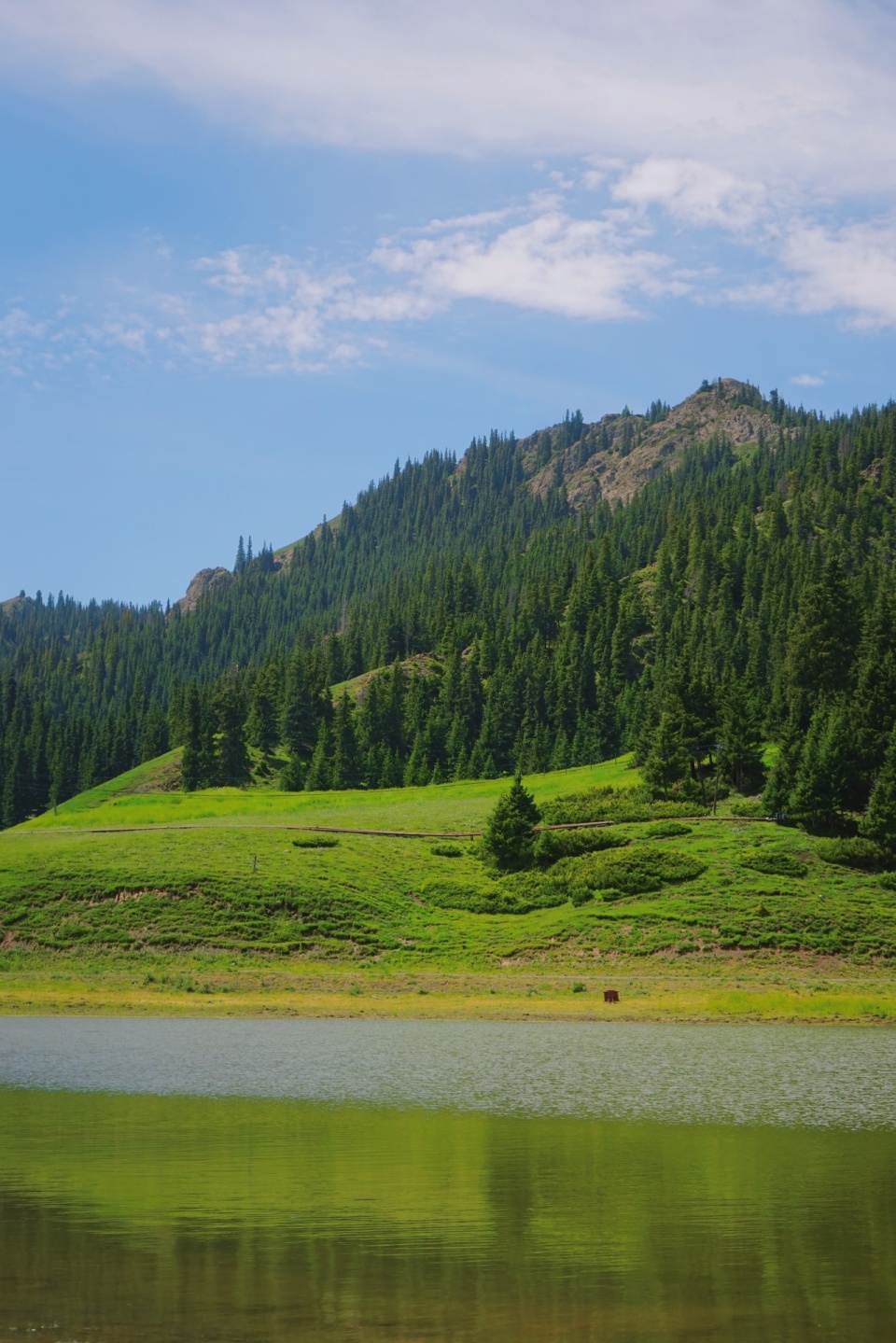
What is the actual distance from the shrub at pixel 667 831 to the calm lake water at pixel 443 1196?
4325 centimetres

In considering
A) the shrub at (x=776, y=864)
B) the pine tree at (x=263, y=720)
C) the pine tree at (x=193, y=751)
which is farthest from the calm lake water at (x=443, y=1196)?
the pine tree at (x=263, y=720)

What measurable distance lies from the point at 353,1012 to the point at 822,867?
35.3m

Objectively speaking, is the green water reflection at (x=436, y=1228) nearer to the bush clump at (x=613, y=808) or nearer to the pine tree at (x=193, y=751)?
the bush clump at (x=613, y=808)

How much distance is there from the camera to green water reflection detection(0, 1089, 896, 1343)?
12438mm

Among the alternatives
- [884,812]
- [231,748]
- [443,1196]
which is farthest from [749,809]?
[231,748]

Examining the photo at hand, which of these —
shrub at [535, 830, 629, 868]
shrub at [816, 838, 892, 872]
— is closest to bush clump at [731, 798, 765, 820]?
shrub at [816, 838, 892, 872]

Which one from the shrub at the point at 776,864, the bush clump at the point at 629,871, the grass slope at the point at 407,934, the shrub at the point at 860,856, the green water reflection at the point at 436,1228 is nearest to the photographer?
the green water reflection at the point at 436,1228

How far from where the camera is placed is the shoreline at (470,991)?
44.9 metres

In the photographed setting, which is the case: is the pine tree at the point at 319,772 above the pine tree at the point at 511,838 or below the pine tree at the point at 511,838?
above

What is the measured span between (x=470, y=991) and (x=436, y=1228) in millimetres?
34930

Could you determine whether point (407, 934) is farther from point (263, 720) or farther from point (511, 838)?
point (263, 720)

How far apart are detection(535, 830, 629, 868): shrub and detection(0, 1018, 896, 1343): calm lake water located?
38.9m

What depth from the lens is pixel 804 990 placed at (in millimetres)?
50500

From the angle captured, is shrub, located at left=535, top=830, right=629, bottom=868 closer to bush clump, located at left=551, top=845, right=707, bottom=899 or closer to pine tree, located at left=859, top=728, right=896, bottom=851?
bush clump, located at left=551, top=845, right=707, bottom=899
